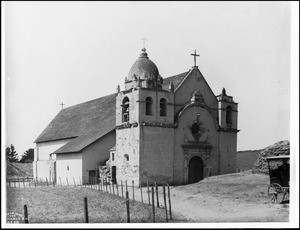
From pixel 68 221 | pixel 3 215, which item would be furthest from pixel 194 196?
pixel 3 215

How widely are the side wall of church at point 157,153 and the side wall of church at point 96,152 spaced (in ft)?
22.4

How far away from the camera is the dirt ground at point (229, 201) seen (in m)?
19.4

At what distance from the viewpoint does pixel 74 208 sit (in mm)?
22531

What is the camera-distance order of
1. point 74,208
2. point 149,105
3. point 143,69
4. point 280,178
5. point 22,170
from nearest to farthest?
point 280,178
point 74,208
point 149,105
point 143,69
point 22,170

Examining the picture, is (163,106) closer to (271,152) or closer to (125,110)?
(125,110)

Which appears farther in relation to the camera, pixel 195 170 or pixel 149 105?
pixel 195 170

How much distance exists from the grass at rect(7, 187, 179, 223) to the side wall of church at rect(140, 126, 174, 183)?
592cm

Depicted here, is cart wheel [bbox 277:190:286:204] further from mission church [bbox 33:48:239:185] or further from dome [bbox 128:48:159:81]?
dome [bbox 128:48:159:81]

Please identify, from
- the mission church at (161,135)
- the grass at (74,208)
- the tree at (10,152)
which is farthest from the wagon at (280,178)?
the mission church at (161,135)

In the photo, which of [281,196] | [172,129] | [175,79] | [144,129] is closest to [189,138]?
[172,129]

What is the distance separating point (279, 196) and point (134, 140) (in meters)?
13.7

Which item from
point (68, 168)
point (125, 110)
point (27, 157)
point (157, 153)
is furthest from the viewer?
point (27, 157)

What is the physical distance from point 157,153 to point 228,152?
7.44 meters

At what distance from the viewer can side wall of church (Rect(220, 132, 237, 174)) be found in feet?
123
